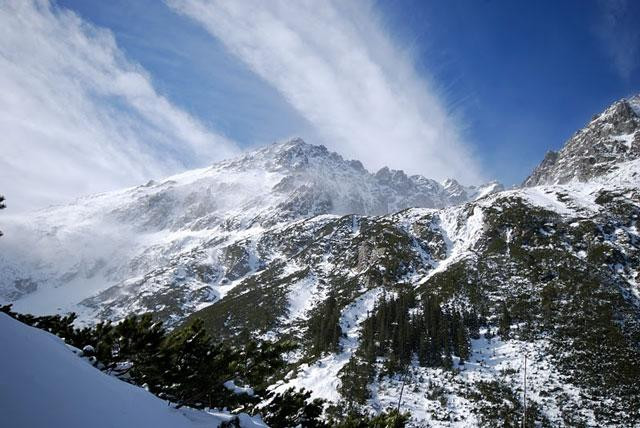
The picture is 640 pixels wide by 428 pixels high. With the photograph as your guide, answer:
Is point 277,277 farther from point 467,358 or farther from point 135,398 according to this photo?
point 135,398

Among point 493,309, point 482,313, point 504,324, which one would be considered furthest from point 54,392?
point 493,309

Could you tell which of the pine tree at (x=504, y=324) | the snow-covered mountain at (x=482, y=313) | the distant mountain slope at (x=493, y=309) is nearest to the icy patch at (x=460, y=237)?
the distant mountain slope at (x=493, y=309)

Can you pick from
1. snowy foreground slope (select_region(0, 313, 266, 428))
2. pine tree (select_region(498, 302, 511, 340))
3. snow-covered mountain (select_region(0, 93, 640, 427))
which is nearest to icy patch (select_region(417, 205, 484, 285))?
snow-covered mountain (select_region(0, 93, 640, 427))

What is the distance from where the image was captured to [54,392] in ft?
18.1

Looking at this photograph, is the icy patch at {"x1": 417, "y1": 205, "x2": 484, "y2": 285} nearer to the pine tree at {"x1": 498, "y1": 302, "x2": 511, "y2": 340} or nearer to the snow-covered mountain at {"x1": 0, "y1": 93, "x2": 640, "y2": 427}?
the snow-covered mountain at {"x1": 0, "y1": 93, "x2": 640, "y2": 427}

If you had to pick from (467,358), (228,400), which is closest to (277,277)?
(467,358)

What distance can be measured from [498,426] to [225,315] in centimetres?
11502

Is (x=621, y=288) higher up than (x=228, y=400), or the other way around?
(x=621, y=288)

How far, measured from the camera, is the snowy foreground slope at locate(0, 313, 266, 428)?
488 centimetres

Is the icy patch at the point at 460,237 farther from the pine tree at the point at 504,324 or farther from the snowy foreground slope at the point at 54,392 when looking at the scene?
the snowy foreground slope at the point at 54,392

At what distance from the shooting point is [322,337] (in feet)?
336

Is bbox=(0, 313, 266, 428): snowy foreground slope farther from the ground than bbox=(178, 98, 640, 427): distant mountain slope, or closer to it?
closer to it

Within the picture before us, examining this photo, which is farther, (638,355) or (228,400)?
(638,355)

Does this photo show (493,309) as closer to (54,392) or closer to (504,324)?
(504,324)
